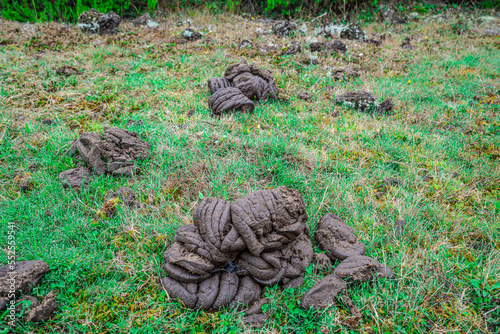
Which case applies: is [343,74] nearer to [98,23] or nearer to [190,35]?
[190,35]

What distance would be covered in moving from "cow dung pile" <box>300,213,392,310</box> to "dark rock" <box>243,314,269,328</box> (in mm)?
307

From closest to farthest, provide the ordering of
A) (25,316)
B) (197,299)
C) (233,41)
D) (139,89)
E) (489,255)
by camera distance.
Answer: (25,316), (197,299), (489,255), (139,89), (233,41)

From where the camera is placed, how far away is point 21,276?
228 centimetres

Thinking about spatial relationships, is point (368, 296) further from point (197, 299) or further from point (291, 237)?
point (197, 299)

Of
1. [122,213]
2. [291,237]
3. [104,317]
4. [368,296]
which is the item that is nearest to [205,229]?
[291,237]

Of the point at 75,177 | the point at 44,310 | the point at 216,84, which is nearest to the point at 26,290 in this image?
the point at 44,310

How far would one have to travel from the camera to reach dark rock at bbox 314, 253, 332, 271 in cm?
262

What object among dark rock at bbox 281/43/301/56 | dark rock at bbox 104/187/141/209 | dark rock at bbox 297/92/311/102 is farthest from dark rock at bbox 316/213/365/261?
dark rock at bbox 281/43/301/56

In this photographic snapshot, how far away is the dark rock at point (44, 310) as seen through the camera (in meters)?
2.12

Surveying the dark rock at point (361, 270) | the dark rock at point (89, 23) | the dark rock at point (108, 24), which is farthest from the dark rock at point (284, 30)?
the dark rock at point (361, 270)

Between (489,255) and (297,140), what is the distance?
251cm

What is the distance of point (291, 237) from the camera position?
2.51 meters

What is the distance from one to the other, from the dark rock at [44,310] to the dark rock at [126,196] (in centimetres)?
111

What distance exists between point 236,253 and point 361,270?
3.34ft
